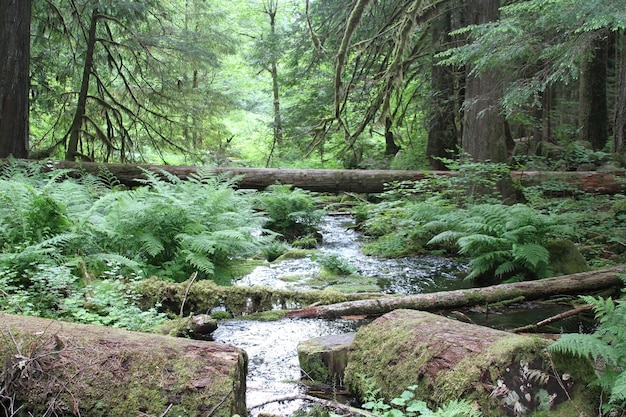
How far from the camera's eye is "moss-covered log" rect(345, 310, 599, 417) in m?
2.49

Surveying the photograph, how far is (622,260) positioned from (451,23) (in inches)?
316

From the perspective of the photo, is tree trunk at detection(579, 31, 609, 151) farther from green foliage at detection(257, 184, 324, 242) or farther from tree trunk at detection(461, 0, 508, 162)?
green foliage at detection(257, 184, 324, 242)

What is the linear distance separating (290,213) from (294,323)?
5.55m

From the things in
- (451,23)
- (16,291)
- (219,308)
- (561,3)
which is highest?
(451,23)

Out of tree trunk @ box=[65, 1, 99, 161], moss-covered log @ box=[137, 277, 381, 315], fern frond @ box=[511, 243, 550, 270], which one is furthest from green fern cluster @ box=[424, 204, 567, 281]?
tree trunk @ box=[65, 1, 99, 161]

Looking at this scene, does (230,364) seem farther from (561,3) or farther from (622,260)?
(622,260)

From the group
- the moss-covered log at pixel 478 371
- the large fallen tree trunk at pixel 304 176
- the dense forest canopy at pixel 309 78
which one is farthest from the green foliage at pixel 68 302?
the large fallen tree trunk at pixel 304 176

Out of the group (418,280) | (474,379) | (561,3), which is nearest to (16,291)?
(474,379)

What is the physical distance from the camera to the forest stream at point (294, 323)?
3362mm

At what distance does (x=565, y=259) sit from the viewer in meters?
5.93

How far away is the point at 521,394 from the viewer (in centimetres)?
251

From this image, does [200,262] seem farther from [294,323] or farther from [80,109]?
[80,109]

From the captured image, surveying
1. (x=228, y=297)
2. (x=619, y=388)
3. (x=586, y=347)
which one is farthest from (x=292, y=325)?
(x=619, y=388)

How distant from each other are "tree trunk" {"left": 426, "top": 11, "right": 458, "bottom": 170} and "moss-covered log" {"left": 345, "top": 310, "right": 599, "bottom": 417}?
8751 millimetres
